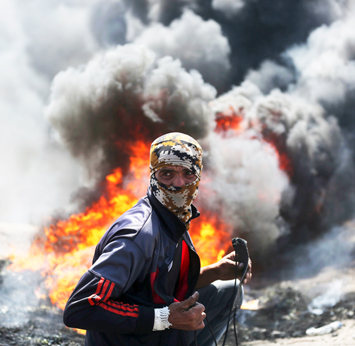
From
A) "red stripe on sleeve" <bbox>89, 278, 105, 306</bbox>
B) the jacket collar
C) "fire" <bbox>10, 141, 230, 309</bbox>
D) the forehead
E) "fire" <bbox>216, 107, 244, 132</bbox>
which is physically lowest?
"red stripe on sleeve" <bbox>89, 278, 105, 306</bbox>

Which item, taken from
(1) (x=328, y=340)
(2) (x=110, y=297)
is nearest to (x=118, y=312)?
(2) (x=110, y=297)

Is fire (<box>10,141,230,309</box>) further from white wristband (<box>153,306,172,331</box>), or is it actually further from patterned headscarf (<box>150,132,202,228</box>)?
white wristband (<box>153,306,172,331</box>)

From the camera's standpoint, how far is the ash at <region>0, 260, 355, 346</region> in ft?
14.5

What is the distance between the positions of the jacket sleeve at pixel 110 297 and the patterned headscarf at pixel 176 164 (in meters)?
0.56

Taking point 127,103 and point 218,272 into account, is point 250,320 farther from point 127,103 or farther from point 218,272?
point 127,103

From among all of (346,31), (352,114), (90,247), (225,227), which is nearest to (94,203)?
(90,247)

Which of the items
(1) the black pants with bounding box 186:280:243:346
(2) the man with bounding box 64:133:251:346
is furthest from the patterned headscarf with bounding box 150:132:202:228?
(1) the black pants with bounding box 186:280:243:346

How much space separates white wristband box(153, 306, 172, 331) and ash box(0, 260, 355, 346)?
9.77ft

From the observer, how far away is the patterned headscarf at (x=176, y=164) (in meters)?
2.14

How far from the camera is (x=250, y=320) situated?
5.60 metres

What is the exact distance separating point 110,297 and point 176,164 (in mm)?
922

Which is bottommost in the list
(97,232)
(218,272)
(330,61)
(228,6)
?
(218,272)

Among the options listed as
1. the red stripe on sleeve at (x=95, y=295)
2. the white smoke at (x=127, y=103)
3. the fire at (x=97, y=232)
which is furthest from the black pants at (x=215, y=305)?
the white smoke at (x=127, y=103)

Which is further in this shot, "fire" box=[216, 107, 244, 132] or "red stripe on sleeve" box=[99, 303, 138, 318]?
"fire" box=[216, 107, 244, 132]
